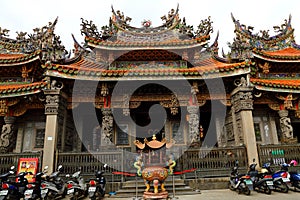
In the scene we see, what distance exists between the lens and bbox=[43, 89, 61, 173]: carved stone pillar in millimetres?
8283

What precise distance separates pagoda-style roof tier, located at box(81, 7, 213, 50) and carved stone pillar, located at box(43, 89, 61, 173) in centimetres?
338

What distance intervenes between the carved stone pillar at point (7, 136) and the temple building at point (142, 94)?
5 cm

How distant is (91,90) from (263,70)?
9048 millimetres

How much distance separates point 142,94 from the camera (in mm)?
10312

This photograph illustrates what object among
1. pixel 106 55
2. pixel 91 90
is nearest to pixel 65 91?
pixel 91 90

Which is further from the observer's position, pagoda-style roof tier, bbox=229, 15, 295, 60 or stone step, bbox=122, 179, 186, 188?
pagoda-style roof tier, bbox=229, 15, 295, 60

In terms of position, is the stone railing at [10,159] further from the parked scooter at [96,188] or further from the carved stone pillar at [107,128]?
the parked scooter at [96,188]

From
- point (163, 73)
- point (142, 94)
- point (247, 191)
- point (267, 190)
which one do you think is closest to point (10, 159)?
point (142, 94)

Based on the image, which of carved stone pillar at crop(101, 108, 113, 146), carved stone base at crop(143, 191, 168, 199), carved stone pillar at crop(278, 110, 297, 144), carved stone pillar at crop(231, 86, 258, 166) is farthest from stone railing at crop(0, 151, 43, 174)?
carved stone pillar at crop(278, 110, 297, 144)

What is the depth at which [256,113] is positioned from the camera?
440 inches

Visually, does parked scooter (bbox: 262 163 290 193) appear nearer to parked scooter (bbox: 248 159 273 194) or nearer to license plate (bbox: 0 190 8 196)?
parked scooter (bbox: 248 159 273 194)

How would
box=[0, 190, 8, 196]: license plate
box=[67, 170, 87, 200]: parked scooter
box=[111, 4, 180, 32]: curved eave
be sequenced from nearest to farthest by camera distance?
box=[0, 190, 8, 196]: license plate < box=[67, 170, 87, 200]: parked scooter < box=[111, 4, 180, 32]: curved eave

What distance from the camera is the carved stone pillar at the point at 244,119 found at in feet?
28.6

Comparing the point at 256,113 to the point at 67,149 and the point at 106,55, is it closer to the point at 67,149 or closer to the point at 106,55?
the point at 106,55
